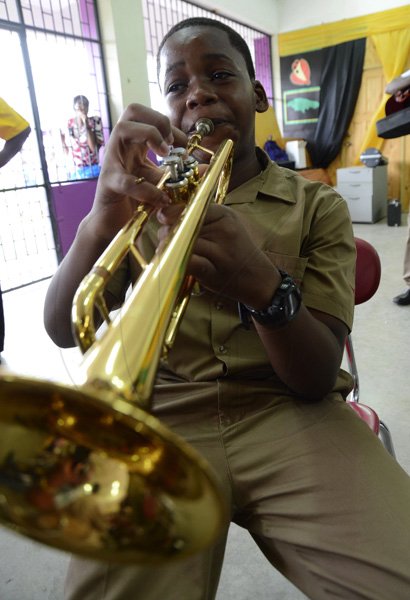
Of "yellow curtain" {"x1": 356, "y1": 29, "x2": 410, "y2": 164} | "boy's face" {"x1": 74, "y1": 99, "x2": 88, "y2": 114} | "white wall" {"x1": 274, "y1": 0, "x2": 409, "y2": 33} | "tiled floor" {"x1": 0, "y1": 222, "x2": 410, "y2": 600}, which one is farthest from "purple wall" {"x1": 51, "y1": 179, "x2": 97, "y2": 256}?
"white wall" {"x1": 274, "y1": 0, "x2": 409, "y2": 33}

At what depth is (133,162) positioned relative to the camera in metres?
0.70

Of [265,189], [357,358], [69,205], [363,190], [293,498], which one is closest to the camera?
[293,498]

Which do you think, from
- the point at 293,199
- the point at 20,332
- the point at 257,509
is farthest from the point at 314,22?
the point at 257,509

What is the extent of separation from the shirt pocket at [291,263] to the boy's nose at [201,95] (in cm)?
32

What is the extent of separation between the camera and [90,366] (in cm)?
39


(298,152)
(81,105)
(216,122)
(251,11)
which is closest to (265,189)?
(216,122)

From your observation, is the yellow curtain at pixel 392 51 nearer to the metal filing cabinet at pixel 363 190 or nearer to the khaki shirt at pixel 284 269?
the metal filing cabinet at pixel 363 190

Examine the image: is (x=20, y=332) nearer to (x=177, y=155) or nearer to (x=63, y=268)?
(x=63, y=268)

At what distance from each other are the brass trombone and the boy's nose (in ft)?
1.91

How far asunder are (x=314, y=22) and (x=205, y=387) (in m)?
7.01

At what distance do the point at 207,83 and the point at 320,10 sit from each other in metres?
6.60

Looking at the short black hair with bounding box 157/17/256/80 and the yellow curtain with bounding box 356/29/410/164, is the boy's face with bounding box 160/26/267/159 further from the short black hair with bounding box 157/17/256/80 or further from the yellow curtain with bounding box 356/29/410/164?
the yellow curtain with bounding box 356/29/410/164

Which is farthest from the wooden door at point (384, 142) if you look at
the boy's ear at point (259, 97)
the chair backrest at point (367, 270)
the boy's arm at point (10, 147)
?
the boy's ear at point (259, 97)

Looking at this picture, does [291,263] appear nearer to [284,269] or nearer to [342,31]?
[284,269]
